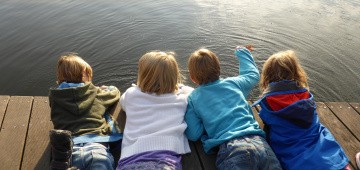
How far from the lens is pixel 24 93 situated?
5617 millimetres

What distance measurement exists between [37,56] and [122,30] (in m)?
1.95

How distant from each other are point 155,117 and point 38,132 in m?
1.33

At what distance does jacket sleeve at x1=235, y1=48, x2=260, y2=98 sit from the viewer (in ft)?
11.1

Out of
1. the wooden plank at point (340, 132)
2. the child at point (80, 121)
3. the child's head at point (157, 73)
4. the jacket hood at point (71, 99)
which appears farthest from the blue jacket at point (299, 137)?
the jacket hood at point (71, 99)

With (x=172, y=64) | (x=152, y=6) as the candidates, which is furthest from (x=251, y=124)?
(x=152, y=6)

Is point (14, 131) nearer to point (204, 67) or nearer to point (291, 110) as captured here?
point (204, 67)

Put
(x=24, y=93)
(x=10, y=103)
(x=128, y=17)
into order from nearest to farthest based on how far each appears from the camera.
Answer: (x=10, y=103) < (x=24, y=93) < (x=128, y=17)

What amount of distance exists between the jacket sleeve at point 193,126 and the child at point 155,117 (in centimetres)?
5

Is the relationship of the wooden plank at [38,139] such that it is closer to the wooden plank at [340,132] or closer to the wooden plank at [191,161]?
the wooden plank at [191,161]

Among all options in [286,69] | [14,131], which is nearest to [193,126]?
[286,69]

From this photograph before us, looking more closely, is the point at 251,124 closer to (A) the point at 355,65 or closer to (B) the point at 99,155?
(B) the point at 99,155

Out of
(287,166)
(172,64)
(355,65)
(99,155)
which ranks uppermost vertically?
(172,64)

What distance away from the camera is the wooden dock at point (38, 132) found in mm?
3021

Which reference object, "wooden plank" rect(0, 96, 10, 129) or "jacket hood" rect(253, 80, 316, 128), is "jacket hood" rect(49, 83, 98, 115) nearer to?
"wooden plank" rect(0, 96, 10, 129)
